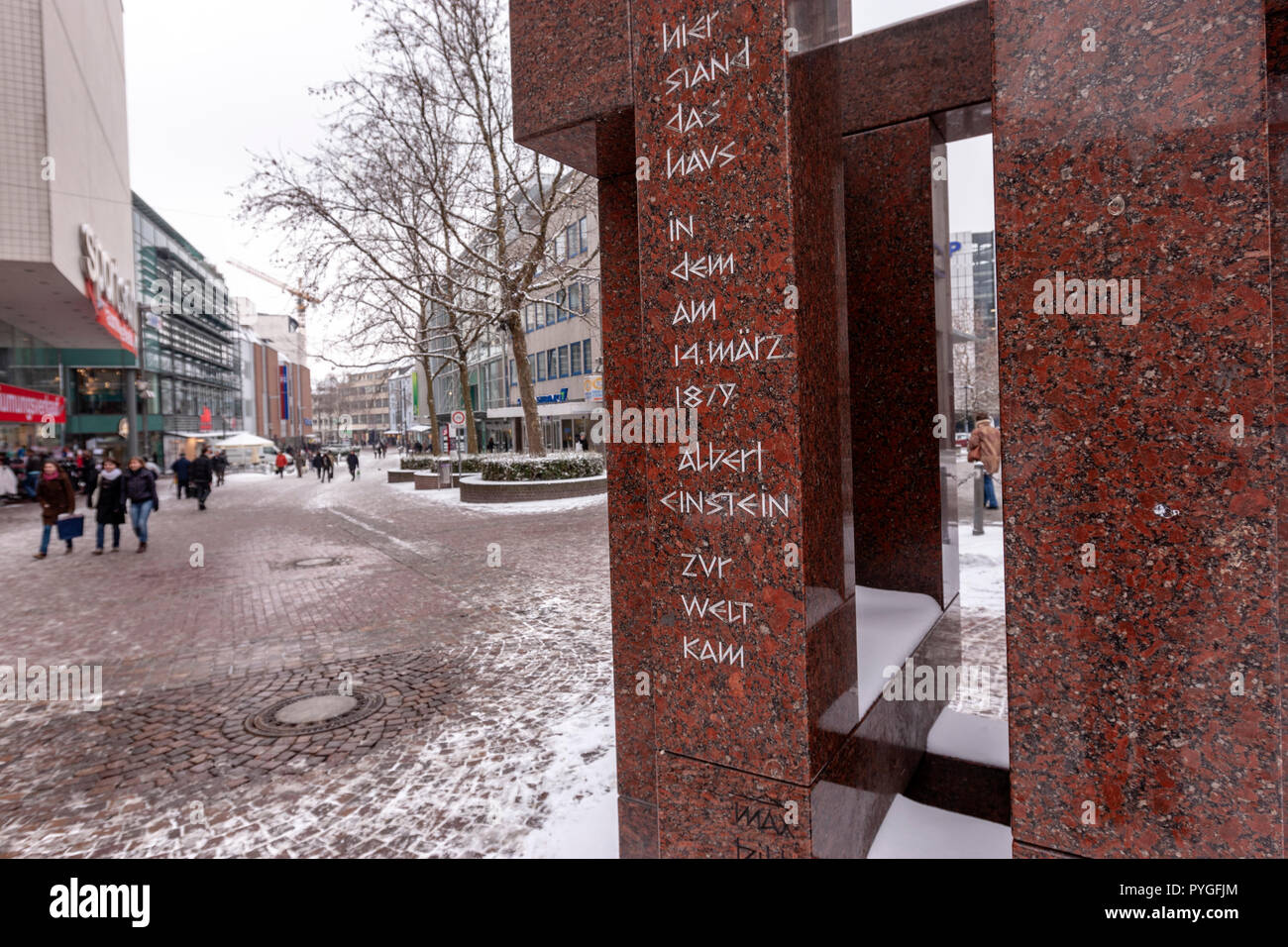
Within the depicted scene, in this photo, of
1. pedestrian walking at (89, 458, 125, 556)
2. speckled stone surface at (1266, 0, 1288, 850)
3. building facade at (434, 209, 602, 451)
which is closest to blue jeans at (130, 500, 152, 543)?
pedestrian walking at (89, 458, 125, 556)

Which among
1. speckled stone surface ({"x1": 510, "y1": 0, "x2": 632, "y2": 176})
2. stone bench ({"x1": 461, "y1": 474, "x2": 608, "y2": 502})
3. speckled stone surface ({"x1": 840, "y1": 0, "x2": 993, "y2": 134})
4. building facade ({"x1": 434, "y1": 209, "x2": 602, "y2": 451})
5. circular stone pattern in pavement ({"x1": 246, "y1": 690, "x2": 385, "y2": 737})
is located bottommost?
circular stone pattern in pavement ({"x1": 246, "y1": 690, "x2": 385, "y2": 737})

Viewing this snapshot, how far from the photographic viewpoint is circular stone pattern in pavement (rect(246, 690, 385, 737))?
4.87 m

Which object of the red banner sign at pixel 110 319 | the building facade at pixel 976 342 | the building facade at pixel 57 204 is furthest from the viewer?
the building facade at pixel 976 342

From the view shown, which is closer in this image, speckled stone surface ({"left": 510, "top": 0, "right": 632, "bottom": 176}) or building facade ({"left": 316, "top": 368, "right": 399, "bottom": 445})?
speckled stone surface ({"left": 510, "top": 0, "right": 632, "bottom": 176})

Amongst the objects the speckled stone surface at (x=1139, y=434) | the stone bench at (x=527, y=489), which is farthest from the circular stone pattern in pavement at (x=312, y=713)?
the stone bench at (x=527, y=489)

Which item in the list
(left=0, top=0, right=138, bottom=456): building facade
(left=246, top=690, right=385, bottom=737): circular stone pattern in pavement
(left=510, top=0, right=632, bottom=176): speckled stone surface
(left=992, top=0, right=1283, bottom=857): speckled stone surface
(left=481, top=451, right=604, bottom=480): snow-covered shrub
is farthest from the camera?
(left=481, top=451, right=604, bottom=480): snow-covered shrub

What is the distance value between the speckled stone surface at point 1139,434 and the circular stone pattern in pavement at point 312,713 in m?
4.59

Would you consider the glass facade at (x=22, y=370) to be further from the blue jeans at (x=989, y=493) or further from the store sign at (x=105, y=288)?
the blue jeans at (x=989, y=493)

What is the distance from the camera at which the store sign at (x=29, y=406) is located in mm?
26062

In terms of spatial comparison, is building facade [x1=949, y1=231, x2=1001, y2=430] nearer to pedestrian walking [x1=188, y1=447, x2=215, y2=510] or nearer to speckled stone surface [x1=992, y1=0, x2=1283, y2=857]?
pedestrian walking [x1=188, y1=447, x2=215, y2=510]

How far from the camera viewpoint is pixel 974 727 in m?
3.78

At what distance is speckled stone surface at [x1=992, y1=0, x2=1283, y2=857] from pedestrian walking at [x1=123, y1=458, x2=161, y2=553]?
16.0 m
